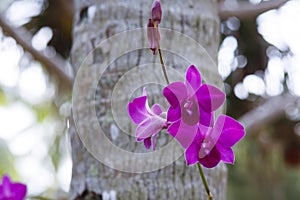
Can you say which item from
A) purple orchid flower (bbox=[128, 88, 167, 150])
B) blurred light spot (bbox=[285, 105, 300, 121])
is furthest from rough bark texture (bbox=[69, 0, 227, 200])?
blurred light spot (bbox=[285, 105, 300, 121])

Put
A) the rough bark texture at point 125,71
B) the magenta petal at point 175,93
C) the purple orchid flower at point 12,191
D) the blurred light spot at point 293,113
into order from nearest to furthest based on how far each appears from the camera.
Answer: the magenta petal at point 175,93
the purple orchid flower at point 12,191
the rough bark texture at point 125,71
the blurred light spot at point 293,113

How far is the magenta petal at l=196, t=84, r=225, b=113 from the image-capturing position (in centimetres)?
52

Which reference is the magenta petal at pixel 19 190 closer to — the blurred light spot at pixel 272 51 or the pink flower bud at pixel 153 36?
the pink flower bud at pixel 153 36

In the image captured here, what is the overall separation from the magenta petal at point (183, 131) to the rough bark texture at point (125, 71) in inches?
12.6

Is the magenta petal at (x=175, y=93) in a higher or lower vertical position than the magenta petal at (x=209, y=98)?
higher

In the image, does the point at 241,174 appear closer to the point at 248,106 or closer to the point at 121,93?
the point at 248,106

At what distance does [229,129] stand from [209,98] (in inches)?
1.4

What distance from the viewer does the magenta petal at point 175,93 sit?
515 millimetres

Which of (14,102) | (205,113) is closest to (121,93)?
(205,113)

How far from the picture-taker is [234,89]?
1979 mm

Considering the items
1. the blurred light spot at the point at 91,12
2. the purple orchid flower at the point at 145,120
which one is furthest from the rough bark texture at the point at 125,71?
the purple orchid flower at the point at 145,120

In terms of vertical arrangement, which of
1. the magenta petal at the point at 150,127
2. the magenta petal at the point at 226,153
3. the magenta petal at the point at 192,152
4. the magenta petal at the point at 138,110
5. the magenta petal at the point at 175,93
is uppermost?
the magenta petal at the point at 175,93

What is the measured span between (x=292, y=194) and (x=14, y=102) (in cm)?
234

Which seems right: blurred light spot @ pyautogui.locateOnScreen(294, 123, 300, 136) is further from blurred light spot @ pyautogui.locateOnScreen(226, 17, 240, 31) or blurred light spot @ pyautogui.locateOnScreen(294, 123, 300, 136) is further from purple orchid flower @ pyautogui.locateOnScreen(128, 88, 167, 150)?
purple orchid flower @ pyautogui.locateOnScreen(128, 88, 167, 150)
